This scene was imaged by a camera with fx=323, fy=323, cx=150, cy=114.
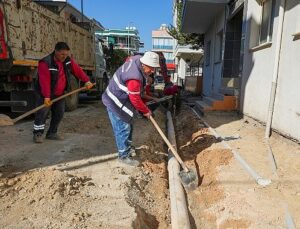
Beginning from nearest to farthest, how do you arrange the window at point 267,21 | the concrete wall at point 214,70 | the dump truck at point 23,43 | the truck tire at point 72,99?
the dump truck at point 23,43 < the window at point 267,21 < the truck tire at point 72,99 < the concrete wall at point 214,70

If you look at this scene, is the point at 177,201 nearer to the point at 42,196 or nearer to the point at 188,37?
the point at 42,196

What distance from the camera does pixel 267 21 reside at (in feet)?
23.8

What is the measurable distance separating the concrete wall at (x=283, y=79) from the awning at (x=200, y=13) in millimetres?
3291

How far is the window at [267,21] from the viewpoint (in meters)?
6.92

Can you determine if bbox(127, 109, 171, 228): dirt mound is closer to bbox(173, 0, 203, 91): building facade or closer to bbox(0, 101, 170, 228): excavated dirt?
bbox(0, 101, 170, 228): excavated dirt

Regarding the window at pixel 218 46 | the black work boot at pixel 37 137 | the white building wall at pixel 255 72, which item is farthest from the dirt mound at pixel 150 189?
the window at pixel 218 46

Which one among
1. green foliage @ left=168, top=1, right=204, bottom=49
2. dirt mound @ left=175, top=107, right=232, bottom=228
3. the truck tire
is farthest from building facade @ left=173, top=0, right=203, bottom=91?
dirt mound @ left=175, top=107, right=232, bottom=228

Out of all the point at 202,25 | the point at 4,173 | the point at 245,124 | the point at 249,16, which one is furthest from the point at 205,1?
the point at 4,173

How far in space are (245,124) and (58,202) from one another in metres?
5.22

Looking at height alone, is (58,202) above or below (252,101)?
below

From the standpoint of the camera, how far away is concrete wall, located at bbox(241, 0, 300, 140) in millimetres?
5219

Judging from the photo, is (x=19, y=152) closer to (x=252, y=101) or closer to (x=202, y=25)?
(x=252, y=101)

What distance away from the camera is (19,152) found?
5.10m

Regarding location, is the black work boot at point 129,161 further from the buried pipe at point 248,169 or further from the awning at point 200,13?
the awning at point 200,13
